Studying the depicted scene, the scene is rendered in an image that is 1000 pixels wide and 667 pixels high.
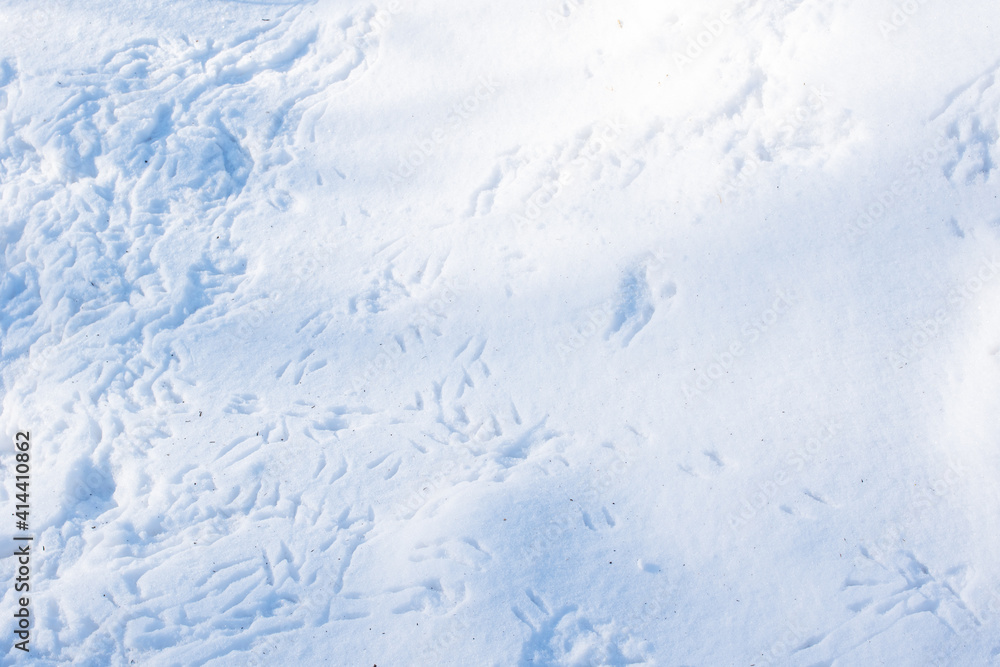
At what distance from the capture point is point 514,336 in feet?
14.3

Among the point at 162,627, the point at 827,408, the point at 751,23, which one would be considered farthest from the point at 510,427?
the point at 751,23

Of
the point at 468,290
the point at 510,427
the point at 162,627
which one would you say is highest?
the point at 468,290

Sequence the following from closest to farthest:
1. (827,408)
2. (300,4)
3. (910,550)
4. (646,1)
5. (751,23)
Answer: (910,550)
(827,408)
(751,23)
(646,1)
(300,4)

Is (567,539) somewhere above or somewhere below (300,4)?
below

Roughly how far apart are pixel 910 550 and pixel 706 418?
1218 millimetres

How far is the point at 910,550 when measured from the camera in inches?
141

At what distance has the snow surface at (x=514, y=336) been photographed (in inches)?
142

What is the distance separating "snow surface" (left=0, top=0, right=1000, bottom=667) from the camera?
3600 mm

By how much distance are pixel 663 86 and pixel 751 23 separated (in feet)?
2.44

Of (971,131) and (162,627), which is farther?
(971,131)

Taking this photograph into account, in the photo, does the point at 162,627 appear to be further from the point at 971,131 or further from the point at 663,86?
the point at 971,131

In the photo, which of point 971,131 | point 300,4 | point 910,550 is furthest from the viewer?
point 300,4

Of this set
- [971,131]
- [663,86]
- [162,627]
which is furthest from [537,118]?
[162,627]

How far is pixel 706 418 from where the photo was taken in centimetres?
398
